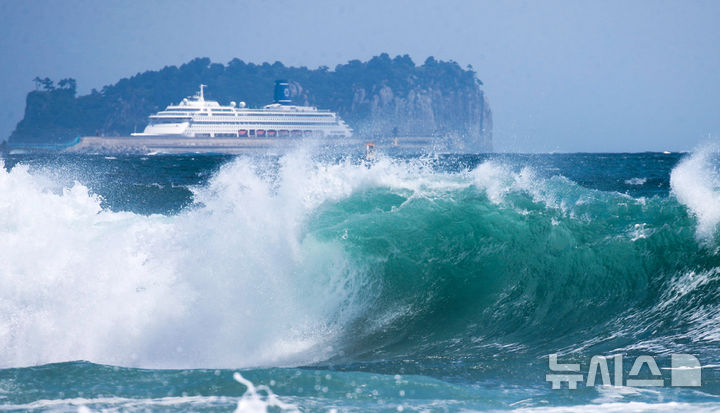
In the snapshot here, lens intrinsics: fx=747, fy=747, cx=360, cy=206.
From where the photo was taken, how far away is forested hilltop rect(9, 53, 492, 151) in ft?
566

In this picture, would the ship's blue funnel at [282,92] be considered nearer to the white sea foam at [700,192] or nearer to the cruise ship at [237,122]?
the cruise ship at [237,122]

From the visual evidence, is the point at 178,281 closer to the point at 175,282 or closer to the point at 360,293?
the point at 175,282

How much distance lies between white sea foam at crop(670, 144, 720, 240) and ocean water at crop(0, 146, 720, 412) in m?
0.03

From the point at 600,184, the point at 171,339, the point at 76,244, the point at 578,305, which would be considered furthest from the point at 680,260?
the point at 600,184

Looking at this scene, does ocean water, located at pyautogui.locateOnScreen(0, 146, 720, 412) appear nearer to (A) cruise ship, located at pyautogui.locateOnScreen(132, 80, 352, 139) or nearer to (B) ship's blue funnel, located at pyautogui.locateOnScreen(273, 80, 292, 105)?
(A) cruise ship, located at pyautogui.locateOnScreen(132, 80, 352, 139)

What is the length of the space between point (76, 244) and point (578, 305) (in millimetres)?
6133

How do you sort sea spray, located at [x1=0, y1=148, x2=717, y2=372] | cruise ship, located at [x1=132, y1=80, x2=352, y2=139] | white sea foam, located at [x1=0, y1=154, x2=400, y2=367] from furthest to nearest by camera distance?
cruise ship, located at [x1=132, y1=80, x2=352, y2=139] → sea spray, located at [x1=0, y1=148, x2=717, y2=372] → white sea foam, located at [x1=0, y1=154, x2=400, y2=367]

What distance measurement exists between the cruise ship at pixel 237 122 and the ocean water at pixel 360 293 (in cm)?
11225

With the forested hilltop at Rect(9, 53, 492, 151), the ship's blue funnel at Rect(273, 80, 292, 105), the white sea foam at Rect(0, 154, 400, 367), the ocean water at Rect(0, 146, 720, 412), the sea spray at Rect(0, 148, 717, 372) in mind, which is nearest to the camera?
the ocean water at Rect(0, 146, 720, 412)

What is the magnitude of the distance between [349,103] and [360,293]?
178034mm

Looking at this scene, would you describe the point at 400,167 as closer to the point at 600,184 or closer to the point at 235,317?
the point at 235,317

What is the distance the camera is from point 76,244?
8.84 m

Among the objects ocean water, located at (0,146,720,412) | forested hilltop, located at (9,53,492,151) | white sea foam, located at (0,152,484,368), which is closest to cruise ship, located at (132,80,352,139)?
forested hilltop, located at (9,53,492,151)

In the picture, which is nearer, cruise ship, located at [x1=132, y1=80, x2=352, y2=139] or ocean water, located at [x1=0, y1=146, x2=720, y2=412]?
ocean water, located at [x1=0, y1=146, x2=720, y2=412]
